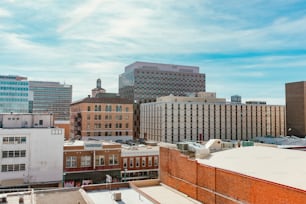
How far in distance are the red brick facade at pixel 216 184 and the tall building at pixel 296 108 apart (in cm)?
11403

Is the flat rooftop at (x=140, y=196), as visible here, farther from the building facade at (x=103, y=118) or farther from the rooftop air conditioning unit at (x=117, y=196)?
the building facade at (x=103, y=118)

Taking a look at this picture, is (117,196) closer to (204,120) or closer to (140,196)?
(140,196)

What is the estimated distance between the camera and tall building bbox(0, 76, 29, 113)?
191 metres

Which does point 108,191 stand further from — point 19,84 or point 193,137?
point 19,84

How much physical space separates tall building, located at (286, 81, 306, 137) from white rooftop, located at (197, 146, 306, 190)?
116m

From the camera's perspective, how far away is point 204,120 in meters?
122

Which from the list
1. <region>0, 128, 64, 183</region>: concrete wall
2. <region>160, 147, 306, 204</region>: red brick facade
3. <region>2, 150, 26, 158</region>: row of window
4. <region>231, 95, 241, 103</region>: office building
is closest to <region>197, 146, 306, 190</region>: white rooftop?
<region>160, 147, 306, 204</region>: red brick facade

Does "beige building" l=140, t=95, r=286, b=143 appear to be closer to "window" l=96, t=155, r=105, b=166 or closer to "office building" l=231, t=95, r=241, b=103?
"office building" l=231, t=95, r=241, b=103

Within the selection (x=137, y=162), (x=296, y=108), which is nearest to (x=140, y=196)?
(x=137, y=162)

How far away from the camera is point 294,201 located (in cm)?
2192

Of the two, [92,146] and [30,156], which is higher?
[92,146]

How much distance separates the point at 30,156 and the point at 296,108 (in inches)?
4904

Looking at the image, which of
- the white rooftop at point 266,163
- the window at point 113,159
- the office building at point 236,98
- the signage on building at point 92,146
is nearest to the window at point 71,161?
the signage on building at point 92,146

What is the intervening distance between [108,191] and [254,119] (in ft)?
353
